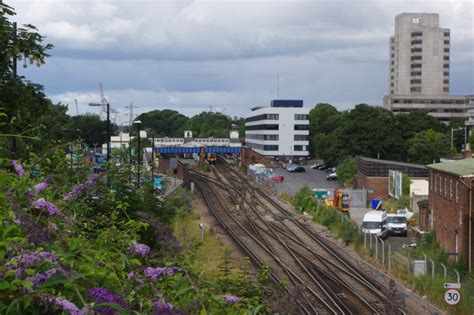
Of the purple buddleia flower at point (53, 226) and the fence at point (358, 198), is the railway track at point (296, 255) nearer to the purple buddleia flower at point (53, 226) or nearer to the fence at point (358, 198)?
the purple buddleia flower at point (53, 226)

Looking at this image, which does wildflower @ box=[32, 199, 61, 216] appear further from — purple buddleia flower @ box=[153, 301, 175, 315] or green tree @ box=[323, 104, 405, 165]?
green tree @ box=[323, 104, 405, 165]

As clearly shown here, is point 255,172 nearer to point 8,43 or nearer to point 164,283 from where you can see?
point 8,43

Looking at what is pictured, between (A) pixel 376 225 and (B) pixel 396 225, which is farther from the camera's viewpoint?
(B) pixel 396 225

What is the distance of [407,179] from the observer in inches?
2235

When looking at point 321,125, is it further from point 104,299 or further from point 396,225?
point 104,299

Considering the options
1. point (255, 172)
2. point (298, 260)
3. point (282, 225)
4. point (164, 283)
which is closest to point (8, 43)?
point (164, 283)

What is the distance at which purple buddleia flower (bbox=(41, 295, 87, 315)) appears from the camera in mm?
4344

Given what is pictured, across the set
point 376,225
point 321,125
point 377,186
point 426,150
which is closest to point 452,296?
point 376,225

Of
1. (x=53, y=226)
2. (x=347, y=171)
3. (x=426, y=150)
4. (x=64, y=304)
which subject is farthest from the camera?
(x=426, y=150)

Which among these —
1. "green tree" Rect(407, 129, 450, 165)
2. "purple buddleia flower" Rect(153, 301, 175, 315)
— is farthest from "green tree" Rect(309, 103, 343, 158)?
"purple buddleia flower" Rect(153, 301, 175, 315)

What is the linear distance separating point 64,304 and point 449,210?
1328 inches

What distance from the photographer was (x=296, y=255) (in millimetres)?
33062

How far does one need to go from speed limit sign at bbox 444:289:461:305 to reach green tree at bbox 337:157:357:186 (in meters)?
53.5

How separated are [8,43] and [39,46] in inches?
29.1
